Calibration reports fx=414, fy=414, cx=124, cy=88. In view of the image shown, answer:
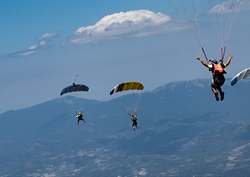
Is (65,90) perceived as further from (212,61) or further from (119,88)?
(212,61)

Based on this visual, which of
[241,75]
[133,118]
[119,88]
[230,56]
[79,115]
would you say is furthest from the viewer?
[79,115]

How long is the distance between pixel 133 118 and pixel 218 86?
3177 cm

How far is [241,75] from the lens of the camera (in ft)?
157

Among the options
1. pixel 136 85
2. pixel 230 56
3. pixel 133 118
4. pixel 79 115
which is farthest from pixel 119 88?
pixel 230 56

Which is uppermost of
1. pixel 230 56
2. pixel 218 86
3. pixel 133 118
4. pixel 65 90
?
pixel 65 90

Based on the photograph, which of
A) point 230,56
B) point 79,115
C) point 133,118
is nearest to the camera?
point 230,56

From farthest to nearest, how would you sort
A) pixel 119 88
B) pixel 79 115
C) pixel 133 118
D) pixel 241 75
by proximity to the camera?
pixel 79 115 < pixel 133 118 < pixel 119 88 < pixel 241 75

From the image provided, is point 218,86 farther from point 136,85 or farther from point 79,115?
point 79,115

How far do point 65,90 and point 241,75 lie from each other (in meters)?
33.3

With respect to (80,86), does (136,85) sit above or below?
below

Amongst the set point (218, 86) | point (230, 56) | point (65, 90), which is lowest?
point (218, 86)

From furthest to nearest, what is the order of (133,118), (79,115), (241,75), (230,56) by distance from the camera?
(79,115) → (133,118) → (241,75) → (230,56)

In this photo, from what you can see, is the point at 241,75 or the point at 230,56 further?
the point at 241,75

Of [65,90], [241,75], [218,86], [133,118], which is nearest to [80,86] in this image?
[65,90]
